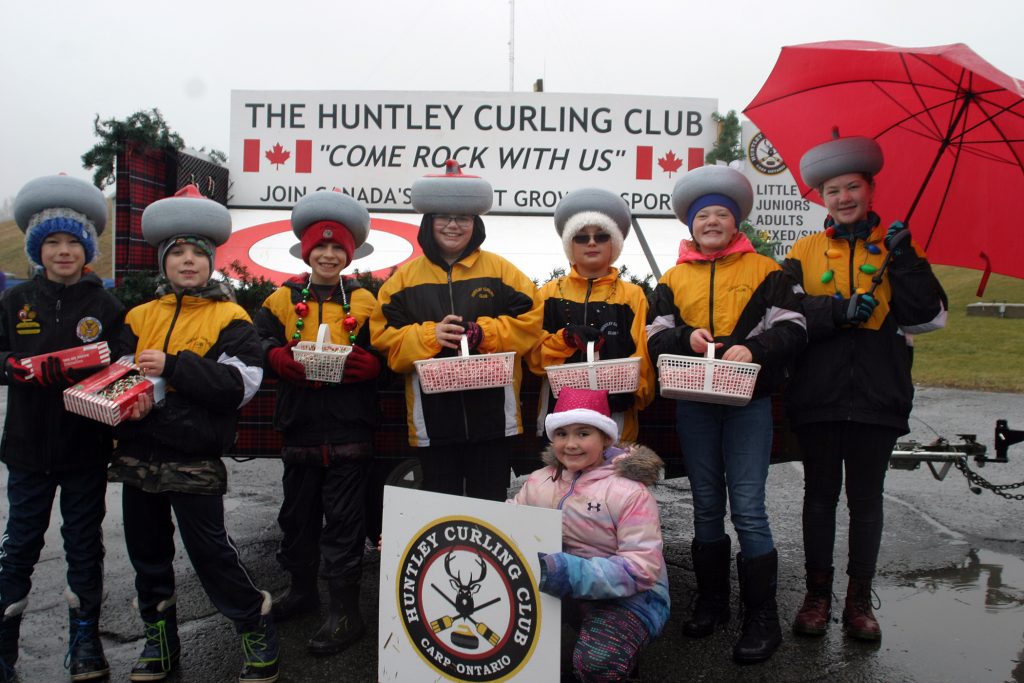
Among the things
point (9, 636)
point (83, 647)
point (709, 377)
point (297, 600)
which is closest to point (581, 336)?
point (709, 377)

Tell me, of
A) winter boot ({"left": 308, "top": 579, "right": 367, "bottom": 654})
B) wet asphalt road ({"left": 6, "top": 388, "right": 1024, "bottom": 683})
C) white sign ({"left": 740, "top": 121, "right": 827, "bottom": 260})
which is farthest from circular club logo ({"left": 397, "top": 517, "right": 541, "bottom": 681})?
white sign ({"left": 740, "top": 121, "right": 827, "bottom": 260})

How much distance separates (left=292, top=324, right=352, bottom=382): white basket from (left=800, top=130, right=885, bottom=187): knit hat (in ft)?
7.15

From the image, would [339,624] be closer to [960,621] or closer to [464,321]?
[464,321]

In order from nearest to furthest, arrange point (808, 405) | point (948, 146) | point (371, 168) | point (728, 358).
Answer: point (728, 358), point (808, 405), point (948, 146), point (371, 168)

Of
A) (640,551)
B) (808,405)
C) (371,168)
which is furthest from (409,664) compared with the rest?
(371,168)

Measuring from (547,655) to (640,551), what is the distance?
18.5 inches

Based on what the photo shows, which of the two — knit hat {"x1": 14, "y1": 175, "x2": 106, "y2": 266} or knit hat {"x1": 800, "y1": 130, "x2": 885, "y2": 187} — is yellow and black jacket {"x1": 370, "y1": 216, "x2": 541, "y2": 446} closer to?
knit hat {"x1": 14, "y1": 175, "x2": 106, "y2": 266}

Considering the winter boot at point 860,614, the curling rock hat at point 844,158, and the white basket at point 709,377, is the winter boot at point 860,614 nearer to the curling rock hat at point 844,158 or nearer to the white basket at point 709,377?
the white basket at point 709,377

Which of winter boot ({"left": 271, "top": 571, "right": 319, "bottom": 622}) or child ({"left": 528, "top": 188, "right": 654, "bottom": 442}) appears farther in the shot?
winter boot ({"left": 271, "top": 571, "right": 319, "bottom": 622})

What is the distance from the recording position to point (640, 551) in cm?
279

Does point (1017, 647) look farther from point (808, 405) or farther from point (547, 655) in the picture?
point (547, 655)

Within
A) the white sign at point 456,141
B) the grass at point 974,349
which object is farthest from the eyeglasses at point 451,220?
the grass at point 974,349

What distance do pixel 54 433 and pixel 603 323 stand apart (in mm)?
2275

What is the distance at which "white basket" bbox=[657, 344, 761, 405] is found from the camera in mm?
3043
